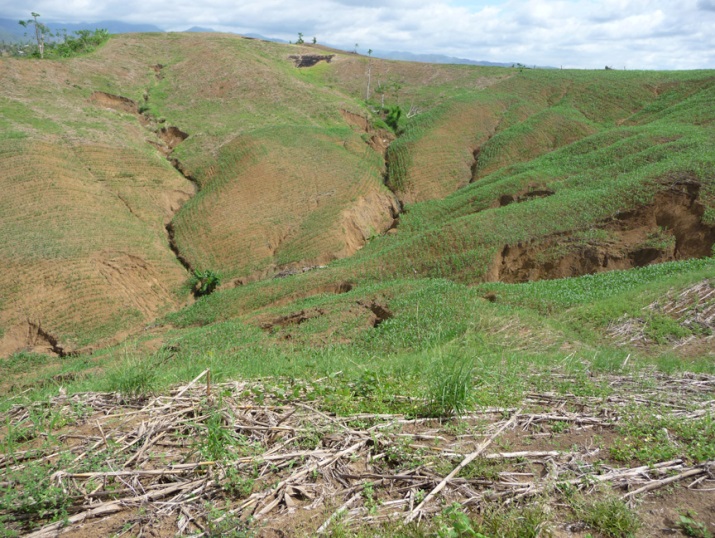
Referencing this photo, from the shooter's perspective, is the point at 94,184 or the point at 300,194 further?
Result: the point at 300,194

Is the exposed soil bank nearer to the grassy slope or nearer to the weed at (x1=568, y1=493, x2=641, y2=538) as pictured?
the grassy slope

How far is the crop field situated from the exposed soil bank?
73mm

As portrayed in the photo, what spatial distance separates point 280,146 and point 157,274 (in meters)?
10.1

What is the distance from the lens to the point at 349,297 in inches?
570

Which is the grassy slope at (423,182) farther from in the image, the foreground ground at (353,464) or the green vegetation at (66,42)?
the green vegetation at (66,42)

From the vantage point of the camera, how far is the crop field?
349 cm

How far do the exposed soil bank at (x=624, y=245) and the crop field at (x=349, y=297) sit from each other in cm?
7

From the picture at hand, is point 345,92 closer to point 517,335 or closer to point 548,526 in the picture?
A: point 517,335

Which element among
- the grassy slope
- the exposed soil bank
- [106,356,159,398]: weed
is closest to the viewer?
[106,356,159,398]: weed

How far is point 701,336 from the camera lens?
31.8 ft

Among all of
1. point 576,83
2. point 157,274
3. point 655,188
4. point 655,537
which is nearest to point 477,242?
point 655,188

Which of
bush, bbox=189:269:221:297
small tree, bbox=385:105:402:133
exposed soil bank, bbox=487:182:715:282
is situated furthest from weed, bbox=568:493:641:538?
small tree, bbox=385:105:402:133

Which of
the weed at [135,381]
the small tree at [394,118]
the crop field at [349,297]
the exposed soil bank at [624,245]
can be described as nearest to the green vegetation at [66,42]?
the crop field at [349,297]

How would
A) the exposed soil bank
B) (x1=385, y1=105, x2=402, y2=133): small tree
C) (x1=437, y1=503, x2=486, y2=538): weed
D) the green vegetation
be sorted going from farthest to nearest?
the green vegetation, (x1=385, y1=105, x2=402, y2=133): small tree, the exposed soil bank, (x1=437, y1=503, x2=486, y2=538): weed
